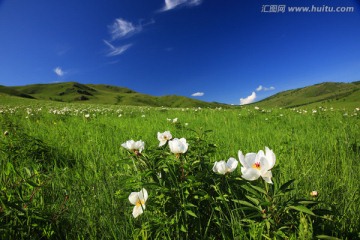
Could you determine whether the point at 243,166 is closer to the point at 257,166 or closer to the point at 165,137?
the point at 257,166

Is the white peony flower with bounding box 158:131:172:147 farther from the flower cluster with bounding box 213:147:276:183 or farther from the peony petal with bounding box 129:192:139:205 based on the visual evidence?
the flower cluster with bounding box 213:147:276:183

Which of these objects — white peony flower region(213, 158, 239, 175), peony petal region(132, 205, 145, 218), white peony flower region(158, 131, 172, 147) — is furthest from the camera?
white peony flower region(158, 131, 172, 147)

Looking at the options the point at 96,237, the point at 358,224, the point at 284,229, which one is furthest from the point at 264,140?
the point at 96,237

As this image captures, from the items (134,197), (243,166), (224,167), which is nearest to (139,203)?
(134,197)

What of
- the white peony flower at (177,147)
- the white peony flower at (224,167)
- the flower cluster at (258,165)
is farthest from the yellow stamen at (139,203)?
the flower cluster at (258,165)

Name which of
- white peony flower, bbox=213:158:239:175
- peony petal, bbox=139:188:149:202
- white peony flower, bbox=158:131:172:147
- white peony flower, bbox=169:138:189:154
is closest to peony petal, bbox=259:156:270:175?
white peony flower, bbox=213:158:239:175

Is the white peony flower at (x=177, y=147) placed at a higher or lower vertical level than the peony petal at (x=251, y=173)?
higher

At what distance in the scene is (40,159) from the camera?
155 inches

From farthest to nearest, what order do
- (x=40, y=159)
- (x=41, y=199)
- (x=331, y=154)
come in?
1. (x=331, y=154)
2. (x=40, y=159)
3. (x=41, y=199)

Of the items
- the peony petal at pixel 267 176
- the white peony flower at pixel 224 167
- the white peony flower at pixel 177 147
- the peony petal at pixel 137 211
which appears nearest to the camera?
the peony petal at pixel 267 176

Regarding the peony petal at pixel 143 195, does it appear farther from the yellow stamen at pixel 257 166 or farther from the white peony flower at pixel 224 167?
the yellow stamen at pixel 257 166

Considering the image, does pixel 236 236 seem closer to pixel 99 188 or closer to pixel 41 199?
pixel 99 188

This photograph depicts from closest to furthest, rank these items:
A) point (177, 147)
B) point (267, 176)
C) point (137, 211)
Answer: point (267, 176)
point (137, 211)
point (177, 147)

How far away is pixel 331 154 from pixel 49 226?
440 centimetres
